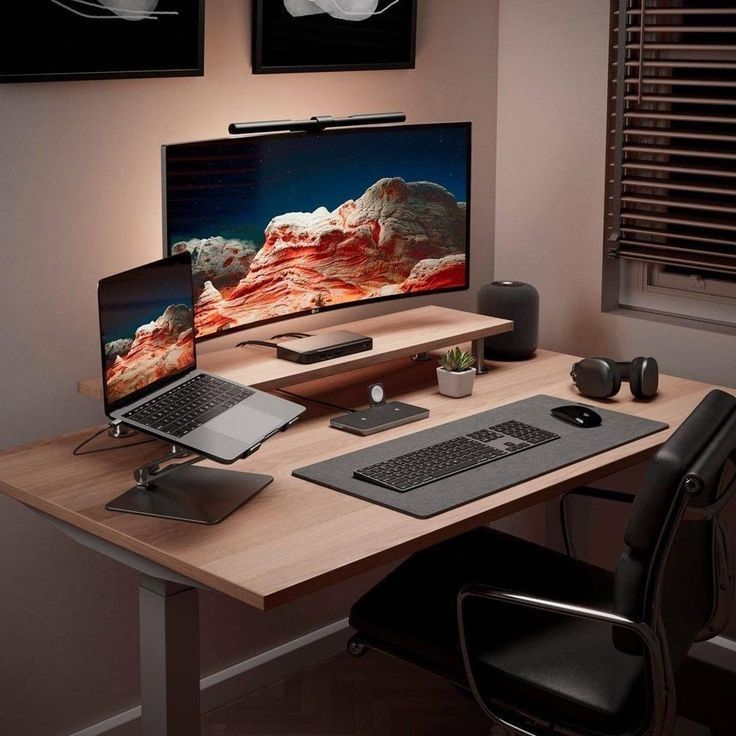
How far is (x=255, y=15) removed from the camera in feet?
8.94

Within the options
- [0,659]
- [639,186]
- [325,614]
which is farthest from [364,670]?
[639,186]

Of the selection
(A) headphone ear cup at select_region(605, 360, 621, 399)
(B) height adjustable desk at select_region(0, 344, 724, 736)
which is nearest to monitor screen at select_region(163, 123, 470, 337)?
(B) height adjustable desk at select_region(0, 344, 724, 736)

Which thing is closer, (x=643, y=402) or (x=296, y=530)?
(x=296, y=530)

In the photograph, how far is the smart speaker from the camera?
305 cm

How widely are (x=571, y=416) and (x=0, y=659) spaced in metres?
1.34

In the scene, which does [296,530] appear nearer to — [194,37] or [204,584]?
[204,584]

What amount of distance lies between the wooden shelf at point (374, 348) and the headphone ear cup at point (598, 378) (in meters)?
0.27

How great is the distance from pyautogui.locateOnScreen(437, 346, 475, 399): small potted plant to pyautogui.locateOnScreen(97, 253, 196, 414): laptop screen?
25.6 inches

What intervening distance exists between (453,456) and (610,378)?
1.88 ft

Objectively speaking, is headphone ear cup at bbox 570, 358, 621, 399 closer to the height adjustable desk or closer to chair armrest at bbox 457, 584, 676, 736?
the height adjustable desk

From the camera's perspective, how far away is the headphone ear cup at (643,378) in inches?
108

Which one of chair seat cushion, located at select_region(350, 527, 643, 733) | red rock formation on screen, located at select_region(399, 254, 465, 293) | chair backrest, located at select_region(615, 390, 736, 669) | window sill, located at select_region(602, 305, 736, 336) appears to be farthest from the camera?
window sill, located at select_region(602, 305, 736, 336)

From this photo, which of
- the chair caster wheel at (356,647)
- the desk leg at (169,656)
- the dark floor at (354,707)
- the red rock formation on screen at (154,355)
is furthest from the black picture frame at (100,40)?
the dark floor at (354,707)

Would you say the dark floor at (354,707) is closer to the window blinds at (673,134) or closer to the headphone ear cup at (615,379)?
the headphone ear cup at (615,379)
